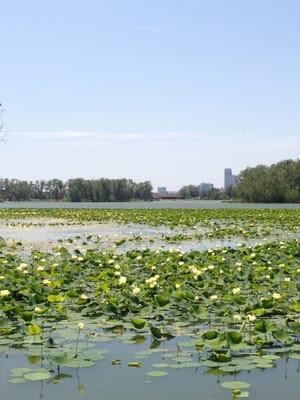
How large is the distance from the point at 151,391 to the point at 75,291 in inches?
120

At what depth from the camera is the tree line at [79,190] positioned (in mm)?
106375

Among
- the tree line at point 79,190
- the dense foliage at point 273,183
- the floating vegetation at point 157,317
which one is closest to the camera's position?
the floating vegetation at point 157,317

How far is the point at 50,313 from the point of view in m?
5.90

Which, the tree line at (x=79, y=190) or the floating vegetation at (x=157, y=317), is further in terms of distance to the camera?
the tree line at (x=79, y=190)

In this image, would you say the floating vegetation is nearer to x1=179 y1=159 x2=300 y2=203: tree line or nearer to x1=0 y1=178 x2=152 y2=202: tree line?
x1=179 y1=159 x2=300 y2=203: tree line

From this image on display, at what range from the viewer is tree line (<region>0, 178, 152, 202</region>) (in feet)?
349

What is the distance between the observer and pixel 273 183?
73.9 m

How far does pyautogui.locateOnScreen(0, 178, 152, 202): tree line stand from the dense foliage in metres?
33.9

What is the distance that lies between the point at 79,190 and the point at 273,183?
4294 centimetres

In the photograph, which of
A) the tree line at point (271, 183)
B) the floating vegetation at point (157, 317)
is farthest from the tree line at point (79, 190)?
the floating vegetation at point (157, 317)

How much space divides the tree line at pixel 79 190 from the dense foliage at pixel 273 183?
33.9 m

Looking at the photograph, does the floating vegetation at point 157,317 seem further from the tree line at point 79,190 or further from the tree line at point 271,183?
the tree line at point 79,190

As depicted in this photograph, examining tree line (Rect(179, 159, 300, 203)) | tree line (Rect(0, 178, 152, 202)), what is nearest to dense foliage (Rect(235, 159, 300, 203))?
tree line (Rect(179, 159, 300, 203))

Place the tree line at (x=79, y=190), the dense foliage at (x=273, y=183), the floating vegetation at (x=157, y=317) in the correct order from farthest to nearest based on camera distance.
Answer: the tree line at (x=79, y=190)
the dense foliage at (x=273, y=183)
the floating vegetation at (x=157, y=317)
